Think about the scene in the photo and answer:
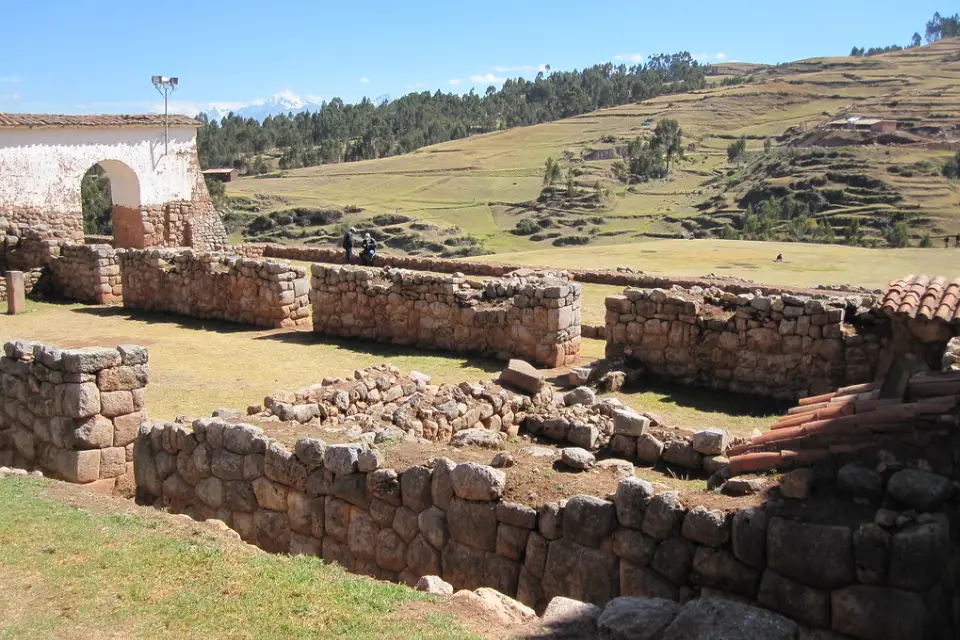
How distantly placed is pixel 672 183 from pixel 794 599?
93054 millimetres

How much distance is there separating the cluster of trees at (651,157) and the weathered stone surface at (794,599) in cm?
9337

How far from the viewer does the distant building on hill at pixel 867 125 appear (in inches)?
3423

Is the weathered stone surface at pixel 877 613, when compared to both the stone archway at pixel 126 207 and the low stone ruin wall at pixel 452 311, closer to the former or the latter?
the low stone ruin wall at pixel 452 311

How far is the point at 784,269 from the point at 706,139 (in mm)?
98135

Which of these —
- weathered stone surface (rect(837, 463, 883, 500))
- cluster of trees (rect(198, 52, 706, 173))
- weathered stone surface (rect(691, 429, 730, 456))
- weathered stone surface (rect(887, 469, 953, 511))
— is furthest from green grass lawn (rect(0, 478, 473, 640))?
cluster of trees (rect(198, 52, 706, 173))

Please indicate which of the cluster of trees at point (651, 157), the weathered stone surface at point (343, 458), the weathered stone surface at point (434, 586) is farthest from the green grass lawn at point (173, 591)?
the cluster of trees at point (651, 157)

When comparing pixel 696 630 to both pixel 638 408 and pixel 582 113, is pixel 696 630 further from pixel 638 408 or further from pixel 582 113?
pixel 582 113

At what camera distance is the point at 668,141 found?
360 feet

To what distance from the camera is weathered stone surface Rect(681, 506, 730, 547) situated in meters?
5.69

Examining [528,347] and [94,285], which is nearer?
[528,347]

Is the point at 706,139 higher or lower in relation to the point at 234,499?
higher

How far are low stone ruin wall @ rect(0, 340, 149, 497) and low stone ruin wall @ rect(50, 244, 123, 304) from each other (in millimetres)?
13639

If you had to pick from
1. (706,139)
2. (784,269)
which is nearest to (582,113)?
(706,139)

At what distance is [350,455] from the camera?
7.56 metres
